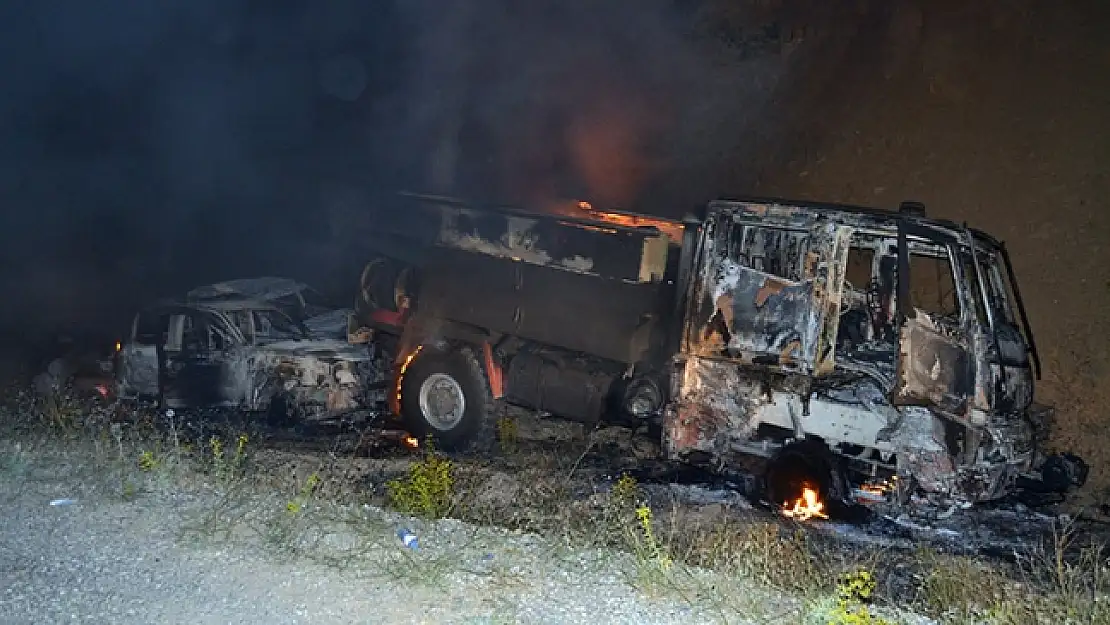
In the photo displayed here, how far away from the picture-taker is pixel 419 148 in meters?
17.3

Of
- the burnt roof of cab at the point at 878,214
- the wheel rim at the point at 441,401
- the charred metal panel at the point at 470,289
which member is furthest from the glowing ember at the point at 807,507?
the wheel rim at the point at 441,401

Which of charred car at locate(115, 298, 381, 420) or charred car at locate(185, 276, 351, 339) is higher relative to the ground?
charred car at locate(185, 276, 351, 339)

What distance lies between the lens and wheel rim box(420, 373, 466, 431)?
32.5 ft

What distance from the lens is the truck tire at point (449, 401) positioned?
970cm

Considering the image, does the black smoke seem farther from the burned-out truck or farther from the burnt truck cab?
the burnt truck cab

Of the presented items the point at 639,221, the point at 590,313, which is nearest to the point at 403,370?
the point at 590,313

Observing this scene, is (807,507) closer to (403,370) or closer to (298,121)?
(403,370)

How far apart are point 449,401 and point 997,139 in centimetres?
771

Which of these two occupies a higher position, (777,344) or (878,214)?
(878,214)

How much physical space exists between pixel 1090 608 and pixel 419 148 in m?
14.0

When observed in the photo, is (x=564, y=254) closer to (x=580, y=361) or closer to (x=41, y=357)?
(x=580, y=361)

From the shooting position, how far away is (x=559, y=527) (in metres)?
6.61

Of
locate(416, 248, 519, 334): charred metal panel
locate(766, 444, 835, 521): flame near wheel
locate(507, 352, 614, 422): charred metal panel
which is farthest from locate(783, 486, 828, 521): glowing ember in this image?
locate(416, 248, 519, 334): charred metal panel

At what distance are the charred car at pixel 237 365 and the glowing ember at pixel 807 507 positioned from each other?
486cm
